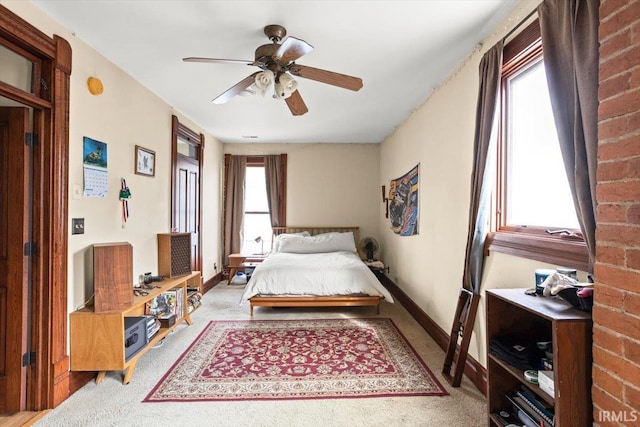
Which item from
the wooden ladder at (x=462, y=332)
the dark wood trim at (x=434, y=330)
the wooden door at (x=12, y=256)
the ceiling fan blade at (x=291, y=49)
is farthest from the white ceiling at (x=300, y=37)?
the dark wood trim at (x=434, y=330)

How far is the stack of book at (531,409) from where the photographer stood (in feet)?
4.26

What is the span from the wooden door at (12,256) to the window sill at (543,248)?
9.98 ft

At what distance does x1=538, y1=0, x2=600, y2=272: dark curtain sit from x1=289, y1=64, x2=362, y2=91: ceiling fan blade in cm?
108

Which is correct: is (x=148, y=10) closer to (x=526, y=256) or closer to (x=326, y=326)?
(x=526, y=256)

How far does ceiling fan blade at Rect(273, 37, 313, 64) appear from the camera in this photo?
1684mm

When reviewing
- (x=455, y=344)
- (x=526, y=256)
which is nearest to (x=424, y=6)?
(x=526, y=256)

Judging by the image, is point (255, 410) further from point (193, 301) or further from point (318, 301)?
point (193, 301)

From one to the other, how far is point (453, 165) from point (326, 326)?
81.9 inches

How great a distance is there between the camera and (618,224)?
1062mm

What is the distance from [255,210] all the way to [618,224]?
5.05 meters

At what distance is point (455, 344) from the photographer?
224 centimetres

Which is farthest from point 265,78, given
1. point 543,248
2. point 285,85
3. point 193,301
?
point 193,301

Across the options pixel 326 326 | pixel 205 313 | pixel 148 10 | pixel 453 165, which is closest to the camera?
pixel 148 10

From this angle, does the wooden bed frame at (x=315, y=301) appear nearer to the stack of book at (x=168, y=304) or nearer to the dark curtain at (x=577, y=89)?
the stack of book at (x=168, y=304)
